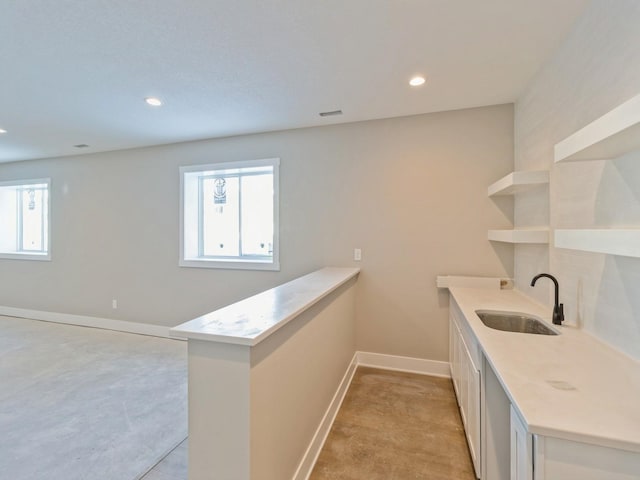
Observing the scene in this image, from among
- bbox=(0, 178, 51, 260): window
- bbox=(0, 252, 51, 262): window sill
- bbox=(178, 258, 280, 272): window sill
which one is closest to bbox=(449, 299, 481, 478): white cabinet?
bbox=(178, 258, 280, 272): window sill

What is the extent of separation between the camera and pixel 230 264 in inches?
149

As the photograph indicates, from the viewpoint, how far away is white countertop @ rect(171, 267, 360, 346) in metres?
1.21

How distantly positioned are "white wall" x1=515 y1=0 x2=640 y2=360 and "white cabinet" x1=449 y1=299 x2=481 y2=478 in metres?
0.60

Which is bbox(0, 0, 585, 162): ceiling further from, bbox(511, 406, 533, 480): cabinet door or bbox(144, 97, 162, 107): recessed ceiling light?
bbox(511, 406, 533, 480): cabinet door

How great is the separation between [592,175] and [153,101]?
3.33m

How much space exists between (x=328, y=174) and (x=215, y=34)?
178 cm

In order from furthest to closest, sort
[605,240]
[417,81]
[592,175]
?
[417,81] < [592,175] < [605,240]

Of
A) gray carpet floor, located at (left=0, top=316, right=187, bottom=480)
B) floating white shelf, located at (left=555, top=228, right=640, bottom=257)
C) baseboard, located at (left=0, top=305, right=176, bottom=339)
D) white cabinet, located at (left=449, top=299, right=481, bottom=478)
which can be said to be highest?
floating white shelf, located at (left=555, top=228, right=640, bottom=257)

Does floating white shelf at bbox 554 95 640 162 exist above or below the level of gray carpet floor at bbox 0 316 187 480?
above

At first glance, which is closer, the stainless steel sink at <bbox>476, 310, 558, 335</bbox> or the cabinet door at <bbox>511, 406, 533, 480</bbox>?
the cabinet door at <bbox>511, 406, 533, 480</bbox>

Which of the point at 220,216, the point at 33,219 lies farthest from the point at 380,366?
the point at 33,219

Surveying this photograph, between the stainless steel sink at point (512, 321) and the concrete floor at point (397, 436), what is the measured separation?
2.73 feet

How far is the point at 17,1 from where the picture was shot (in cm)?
156

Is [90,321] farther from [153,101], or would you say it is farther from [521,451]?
[521,451]
